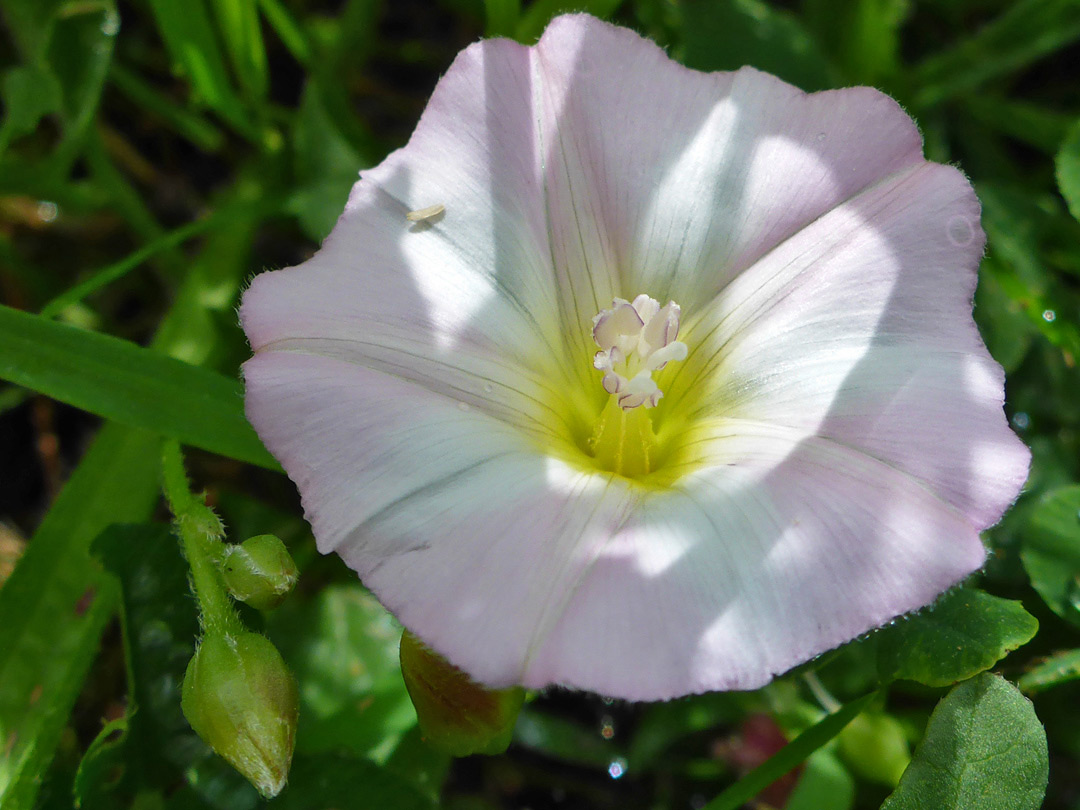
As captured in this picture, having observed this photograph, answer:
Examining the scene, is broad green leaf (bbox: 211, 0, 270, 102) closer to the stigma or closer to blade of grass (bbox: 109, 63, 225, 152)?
blade of grass (bbox: 109, 63, 225, 152)

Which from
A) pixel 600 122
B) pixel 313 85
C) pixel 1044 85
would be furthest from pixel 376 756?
pixel 1044 85

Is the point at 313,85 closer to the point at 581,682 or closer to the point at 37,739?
the point at 37,739

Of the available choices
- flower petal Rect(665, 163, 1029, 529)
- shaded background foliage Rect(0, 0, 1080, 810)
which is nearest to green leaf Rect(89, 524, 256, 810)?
shaded background foliage Rect(0, 0, 1080, 810)

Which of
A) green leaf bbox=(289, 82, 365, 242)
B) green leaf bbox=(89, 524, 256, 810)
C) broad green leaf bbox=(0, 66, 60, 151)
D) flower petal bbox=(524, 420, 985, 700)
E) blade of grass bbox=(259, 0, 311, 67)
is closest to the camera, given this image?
flower petal bbox=(524, 420, 985, 700)

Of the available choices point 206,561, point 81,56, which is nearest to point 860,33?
point 81,56

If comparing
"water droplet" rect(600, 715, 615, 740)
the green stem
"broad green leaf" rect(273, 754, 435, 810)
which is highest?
the green stem
